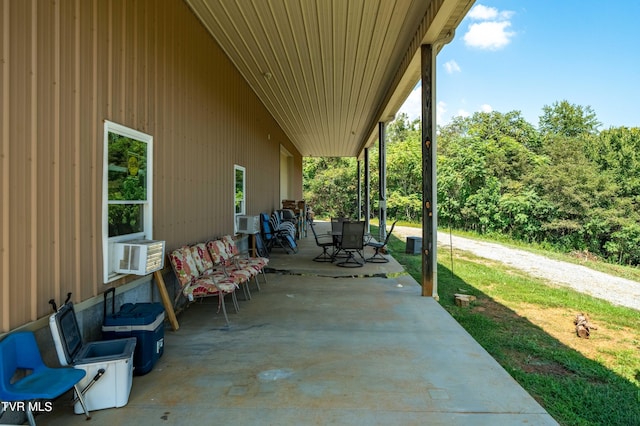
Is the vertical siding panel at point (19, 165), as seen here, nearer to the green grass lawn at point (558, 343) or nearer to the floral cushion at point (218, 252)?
the floral cushion at point (218, 252)

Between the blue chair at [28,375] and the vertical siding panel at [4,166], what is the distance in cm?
12

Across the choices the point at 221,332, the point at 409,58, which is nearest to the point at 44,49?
the point at 221,332

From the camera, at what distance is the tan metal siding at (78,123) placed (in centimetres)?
195

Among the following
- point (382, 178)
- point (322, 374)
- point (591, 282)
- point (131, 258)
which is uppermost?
point (382, 178)

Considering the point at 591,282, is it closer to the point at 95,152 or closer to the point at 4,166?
the point at 95,152

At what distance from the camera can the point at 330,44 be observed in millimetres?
5348

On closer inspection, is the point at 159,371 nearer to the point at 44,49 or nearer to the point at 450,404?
the point at 450,404

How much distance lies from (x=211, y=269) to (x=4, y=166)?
9.04 feet

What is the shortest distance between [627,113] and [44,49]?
36.9 m

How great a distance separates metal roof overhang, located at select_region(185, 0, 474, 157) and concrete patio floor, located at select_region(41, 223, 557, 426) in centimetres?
345

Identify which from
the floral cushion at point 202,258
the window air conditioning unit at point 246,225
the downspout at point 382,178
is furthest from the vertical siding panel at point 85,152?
the downspout at point 382,178

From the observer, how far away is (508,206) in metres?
19.5

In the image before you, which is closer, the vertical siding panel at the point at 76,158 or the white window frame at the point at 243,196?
the vertical siding panel at the point at 76,158

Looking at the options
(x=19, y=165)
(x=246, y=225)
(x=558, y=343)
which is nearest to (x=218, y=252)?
(x=246, y=225)
